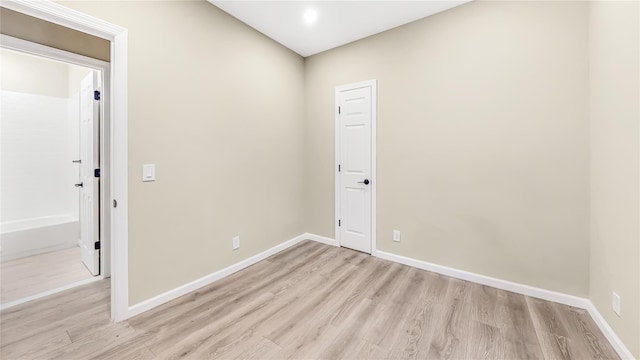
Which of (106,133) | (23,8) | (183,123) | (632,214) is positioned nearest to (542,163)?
(632,214)

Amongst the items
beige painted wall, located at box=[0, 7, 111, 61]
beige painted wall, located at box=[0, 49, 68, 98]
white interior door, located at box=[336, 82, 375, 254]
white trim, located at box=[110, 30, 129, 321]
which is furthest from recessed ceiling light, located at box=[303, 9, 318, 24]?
beige painted wall, located at box=[0, 49, 68, 98]

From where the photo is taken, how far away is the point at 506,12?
2.26 meters

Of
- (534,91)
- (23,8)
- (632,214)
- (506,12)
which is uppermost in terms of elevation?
(506,12)

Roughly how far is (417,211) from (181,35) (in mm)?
3057

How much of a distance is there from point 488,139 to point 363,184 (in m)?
1.47

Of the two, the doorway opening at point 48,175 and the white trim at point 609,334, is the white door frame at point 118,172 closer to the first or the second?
the doorway opening at point 48,175

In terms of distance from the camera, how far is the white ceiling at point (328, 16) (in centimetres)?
244

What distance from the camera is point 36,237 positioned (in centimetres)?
313

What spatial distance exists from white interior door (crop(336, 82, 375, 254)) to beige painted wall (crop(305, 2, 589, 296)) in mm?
149

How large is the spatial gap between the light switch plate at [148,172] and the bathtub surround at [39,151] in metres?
2.66

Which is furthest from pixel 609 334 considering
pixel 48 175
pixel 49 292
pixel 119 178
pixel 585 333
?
pixel 48 175

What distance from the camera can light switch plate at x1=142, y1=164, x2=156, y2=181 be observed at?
77.4 inches

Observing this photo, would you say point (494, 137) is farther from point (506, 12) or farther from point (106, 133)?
point (106, 133)

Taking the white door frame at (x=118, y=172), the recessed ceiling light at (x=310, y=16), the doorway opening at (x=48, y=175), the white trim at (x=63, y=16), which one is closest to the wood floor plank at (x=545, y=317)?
the white door frame at (x=118, y=172)
